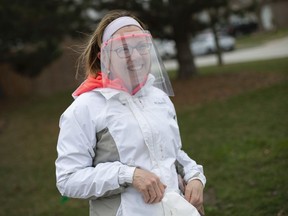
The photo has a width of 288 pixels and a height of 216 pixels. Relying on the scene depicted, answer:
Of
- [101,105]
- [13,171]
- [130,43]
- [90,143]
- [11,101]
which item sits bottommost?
[11,101]

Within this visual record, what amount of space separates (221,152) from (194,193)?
4.58m

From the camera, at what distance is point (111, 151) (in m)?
2.33

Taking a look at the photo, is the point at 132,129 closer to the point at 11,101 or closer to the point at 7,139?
the point at 7,139

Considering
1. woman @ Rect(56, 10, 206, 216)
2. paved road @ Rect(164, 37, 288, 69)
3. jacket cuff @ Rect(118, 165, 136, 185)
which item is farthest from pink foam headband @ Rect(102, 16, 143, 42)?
paved road @ Rect(164, 37, 288, 69)

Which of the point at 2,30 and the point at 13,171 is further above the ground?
the point at 2,30

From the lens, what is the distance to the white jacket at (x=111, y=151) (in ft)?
7.43

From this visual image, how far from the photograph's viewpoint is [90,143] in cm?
232

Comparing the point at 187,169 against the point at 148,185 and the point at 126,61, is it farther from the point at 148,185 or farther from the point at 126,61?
the point at 126,61

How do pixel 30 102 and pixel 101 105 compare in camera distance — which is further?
pixel 30 102

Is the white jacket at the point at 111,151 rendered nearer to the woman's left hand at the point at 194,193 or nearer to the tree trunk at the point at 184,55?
the woman's left hand at the point at 194,193

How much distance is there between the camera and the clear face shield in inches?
95.2

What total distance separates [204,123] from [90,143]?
7.19 m

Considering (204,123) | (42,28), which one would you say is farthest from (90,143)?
(42,28)

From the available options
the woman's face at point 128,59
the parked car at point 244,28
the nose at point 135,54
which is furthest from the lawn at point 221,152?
the parked car at point 244,28
